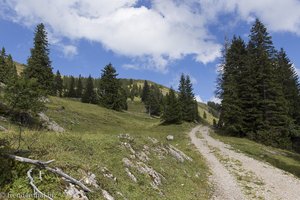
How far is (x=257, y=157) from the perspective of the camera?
30.5 m

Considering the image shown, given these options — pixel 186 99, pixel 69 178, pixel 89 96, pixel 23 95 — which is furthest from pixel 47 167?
pixel 89 96

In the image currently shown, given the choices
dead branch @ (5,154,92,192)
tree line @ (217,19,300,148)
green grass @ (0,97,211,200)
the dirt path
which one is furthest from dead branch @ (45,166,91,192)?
tree line @ (217,19,300,148)

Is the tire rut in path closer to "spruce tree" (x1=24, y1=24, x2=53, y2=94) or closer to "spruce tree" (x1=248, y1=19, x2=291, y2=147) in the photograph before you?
"spruce tree" (x1=248, y1=19, x2=291, y2=147)

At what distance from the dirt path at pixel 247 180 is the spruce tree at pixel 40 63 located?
43705 millimetres

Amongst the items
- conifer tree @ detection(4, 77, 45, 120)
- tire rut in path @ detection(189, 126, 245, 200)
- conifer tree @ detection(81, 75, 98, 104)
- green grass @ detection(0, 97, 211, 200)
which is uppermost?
conifer tree @ detection(81, 75, 98, 104)

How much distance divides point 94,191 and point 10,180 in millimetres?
2642

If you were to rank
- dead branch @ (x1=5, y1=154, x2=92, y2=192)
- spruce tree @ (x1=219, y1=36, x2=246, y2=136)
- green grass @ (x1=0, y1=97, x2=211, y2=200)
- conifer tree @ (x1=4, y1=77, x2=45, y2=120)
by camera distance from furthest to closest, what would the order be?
spruce tree @ (x1=219, y1=36, x2=246, y2=136) → conifer tree @ (x1=4, y1=77, x2=45, y2=120) → green grass @ (x1=0, y1=97, x2=211, y2=200) → dead branch @ (x1=5, y1=154, x2=92, y2=192)

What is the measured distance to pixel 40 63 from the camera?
203 feet

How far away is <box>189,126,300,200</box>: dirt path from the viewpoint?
1709 cm

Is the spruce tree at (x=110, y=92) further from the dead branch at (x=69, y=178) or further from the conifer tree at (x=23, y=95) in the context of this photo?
the dead branch at (x=69, y=178)

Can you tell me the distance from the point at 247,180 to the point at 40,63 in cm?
Result: 5250

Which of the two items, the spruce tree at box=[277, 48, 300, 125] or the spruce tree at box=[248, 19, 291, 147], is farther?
the spruce tree at box=[277, 48, 300, 125]

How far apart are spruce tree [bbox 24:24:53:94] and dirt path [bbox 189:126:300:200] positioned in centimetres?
4371

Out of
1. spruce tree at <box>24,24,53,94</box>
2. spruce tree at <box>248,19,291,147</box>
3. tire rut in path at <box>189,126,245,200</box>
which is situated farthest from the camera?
spruce tree at <box>24,24,53,94</box>
